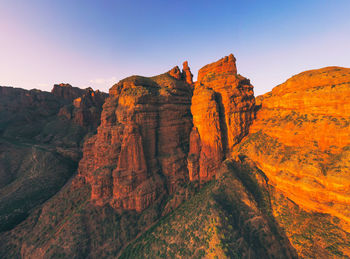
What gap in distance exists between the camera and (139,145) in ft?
122

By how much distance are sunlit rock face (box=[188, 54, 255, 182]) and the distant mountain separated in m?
0.29

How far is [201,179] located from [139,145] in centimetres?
2097

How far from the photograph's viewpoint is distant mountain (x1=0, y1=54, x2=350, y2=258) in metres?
21.5

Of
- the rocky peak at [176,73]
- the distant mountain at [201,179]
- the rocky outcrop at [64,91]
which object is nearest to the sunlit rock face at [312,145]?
the distant mountain at [201,179]

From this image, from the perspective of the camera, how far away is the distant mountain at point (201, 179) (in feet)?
70.4

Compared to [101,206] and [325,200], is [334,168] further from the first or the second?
[101,206]

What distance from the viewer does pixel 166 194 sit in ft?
130

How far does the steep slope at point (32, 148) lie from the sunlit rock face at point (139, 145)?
61.5 ft

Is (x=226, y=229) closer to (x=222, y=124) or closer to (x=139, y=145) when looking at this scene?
(x=222, y=124)

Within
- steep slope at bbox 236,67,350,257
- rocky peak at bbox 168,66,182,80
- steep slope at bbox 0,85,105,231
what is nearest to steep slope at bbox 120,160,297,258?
steep slope at bbox 236,67,350,257

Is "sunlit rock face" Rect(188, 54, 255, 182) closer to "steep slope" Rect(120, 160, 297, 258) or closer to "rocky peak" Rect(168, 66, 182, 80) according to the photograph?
"steep slope" Rect(120, 160, 297, 258)

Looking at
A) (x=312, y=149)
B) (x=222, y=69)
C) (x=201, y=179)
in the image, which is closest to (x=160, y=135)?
(x=201, y=179)

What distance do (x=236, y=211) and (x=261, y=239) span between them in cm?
502

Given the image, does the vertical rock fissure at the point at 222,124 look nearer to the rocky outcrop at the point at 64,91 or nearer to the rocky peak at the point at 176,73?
the rocky peak at the point at 176,73
